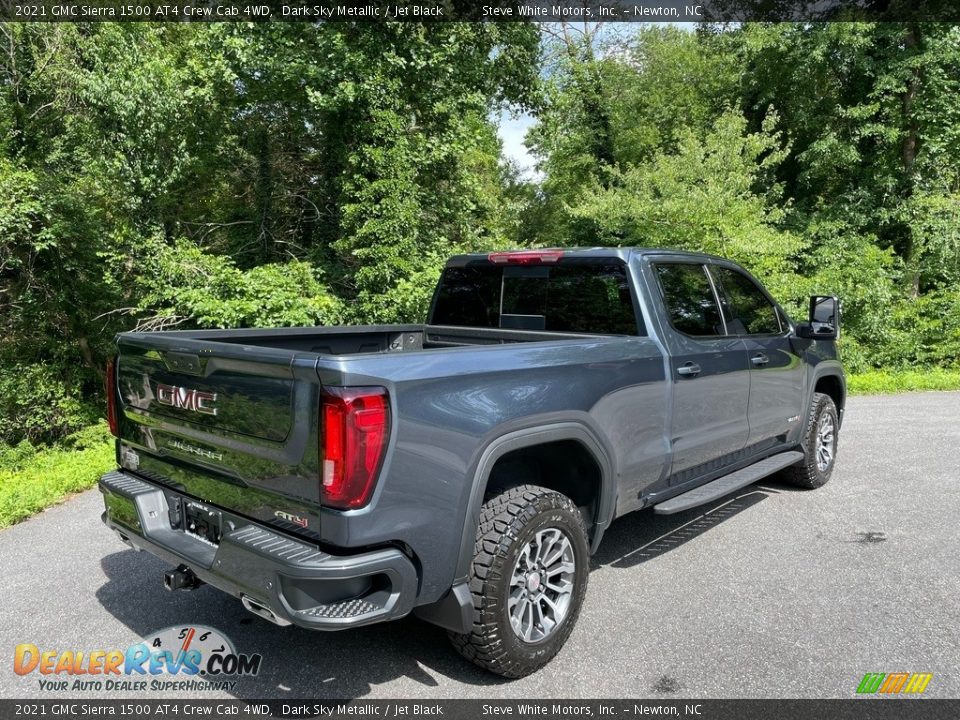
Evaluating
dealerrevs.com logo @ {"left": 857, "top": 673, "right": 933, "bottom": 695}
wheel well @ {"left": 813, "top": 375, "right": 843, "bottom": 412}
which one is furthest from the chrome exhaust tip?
wheel well @ {"left": 813, "top": 375, "right": 843, "bottom": 412}

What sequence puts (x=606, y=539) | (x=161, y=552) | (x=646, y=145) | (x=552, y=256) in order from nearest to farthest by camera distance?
1. (x=161, y=552)
2. (x=552, y=256)
3. (x=606, y=539)
4. (x=646, y=145)

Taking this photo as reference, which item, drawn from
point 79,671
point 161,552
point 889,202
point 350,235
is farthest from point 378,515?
point 889,202

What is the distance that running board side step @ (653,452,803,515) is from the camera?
379 cm

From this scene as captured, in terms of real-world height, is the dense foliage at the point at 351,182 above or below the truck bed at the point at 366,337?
above

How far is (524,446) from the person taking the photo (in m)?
2.92

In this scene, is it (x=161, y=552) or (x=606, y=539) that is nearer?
(x=161, y=552)

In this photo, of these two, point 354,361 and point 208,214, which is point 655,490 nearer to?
point 354,361

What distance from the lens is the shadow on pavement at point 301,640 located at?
9.63ft

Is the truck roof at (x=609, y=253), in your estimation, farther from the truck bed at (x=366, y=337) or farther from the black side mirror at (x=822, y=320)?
the black side mirror at (x=822, y=320)

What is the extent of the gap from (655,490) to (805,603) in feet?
3.11

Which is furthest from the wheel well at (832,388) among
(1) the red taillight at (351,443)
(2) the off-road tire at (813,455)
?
(1) the red taillight at (351,443)

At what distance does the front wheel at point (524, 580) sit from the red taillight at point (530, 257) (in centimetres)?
156

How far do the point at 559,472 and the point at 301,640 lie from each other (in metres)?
1.50

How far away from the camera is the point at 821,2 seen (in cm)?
1559
